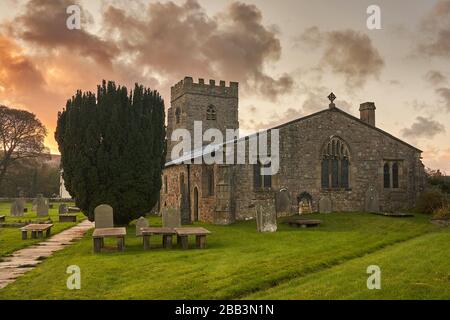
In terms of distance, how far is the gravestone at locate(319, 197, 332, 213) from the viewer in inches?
934

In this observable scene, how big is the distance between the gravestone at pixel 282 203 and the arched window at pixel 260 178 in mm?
754

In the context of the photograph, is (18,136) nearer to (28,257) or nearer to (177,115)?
(177,115)

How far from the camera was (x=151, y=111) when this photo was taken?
2220 cm

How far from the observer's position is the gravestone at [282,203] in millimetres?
23328

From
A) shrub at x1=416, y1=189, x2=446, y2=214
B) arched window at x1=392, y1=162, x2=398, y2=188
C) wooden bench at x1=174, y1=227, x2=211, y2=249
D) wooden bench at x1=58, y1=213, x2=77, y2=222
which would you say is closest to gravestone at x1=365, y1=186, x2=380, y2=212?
arched window at x1=392, y1=162, x2=398, y2=188

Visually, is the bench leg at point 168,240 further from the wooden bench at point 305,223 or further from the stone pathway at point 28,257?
the wooden bench at point 305,223

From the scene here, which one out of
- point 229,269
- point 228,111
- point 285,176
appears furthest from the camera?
point 228,111

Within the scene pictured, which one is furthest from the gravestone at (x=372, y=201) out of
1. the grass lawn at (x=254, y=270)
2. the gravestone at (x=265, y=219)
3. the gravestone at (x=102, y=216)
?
the gravestone at (x=102, y=216)

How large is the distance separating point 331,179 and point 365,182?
2.35 meters

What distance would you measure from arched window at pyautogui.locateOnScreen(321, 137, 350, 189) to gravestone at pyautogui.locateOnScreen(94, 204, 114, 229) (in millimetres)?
13363

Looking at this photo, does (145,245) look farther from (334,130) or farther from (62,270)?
(334,130)

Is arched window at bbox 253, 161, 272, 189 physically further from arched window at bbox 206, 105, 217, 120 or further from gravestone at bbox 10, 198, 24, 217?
arched window at bbox 206, 105, 217, 120

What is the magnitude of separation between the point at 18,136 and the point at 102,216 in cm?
3743
